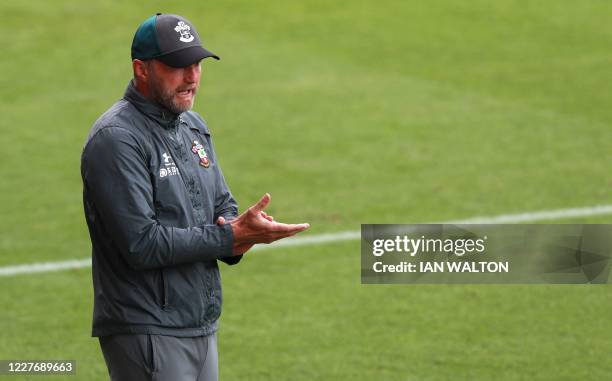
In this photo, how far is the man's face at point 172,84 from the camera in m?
4.34

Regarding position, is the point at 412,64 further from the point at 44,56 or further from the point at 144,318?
the point at 144,318

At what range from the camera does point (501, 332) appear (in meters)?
7.47

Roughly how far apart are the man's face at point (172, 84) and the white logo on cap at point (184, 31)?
0.32ft

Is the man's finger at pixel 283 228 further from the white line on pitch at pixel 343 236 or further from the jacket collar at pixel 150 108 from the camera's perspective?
the white line on pitch at pixel 343 236

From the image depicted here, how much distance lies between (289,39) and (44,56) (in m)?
2.94

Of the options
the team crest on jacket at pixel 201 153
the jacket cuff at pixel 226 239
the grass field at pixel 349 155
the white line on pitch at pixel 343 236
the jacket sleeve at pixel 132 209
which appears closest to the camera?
the jacket sleeve at pixel 132 209

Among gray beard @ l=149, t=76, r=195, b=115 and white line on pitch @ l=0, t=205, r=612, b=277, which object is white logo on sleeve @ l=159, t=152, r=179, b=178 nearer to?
gray beard @ l=149, t=76, r=195, b=115

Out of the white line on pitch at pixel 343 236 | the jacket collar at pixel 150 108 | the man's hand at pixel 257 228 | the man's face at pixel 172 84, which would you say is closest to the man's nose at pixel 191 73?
the man's face at pixel 172 84

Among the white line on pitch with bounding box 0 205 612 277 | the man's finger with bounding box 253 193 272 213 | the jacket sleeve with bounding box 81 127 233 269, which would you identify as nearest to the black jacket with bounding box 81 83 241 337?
the jacket sleeve with bounding box 81 127 233 269

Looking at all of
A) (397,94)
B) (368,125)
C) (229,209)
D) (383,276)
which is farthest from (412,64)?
(229,209)

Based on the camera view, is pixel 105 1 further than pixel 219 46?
Yes

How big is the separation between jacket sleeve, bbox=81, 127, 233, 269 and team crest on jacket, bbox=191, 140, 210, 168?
12.5 inches

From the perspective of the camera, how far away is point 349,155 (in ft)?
36.0

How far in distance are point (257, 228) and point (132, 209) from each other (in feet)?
1.52
